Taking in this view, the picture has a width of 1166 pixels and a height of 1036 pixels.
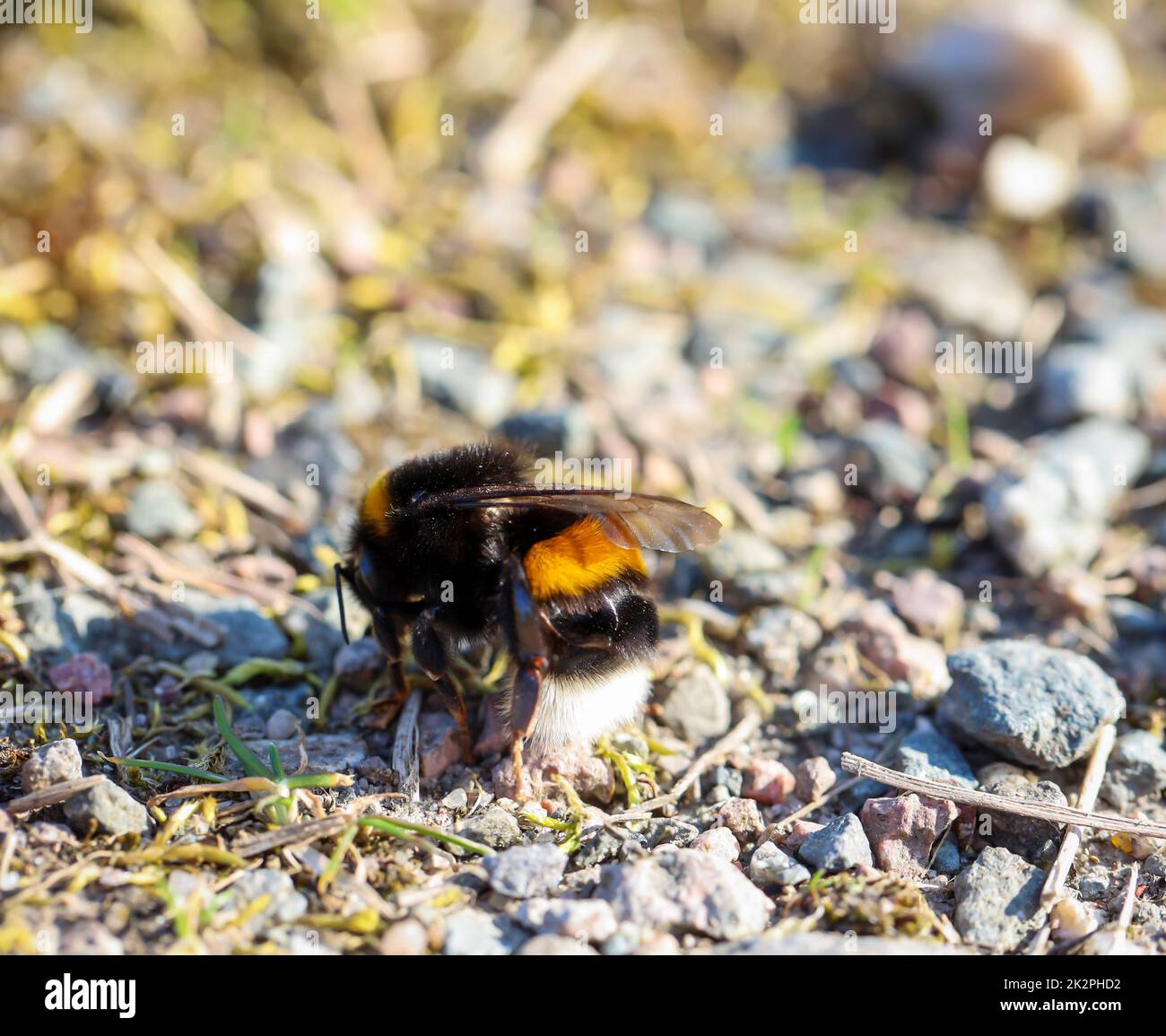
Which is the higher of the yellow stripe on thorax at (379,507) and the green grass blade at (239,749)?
the yellow stripe on thorax at (379,507)

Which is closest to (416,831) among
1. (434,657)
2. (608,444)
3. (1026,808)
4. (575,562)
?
(434,657)

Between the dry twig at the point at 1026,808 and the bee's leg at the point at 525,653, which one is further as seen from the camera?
the dry twig at the point at 1026,808

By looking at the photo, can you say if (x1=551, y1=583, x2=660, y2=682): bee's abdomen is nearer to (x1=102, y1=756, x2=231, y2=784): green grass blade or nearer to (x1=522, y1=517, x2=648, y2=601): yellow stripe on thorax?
(x1=522, y1=517, x2=648, y2=601): yellow stripe on thorax

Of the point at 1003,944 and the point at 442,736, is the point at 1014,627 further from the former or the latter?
the point at 442,736

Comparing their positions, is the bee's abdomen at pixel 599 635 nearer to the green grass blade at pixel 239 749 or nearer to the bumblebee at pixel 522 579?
the bumblebee at pixel 522 579

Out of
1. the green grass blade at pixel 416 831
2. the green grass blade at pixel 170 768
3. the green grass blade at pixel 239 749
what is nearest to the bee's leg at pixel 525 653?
the green grass blade at pixel 416 831

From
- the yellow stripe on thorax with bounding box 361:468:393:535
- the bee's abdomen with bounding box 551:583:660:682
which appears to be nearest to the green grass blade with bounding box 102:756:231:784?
the yellow stripe on thorax with bounding box 361:468:393:535

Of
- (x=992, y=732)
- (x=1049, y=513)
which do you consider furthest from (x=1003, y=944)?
(x=1049, y=513)

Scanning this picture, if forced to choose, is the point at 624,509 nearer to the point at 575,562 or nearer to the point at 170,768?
the point at 575,562

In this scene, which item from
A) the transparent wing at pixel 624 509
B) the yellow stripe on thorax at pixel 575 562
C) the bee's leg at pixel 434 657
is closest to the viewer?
the transparent wing at pixel 624 509
